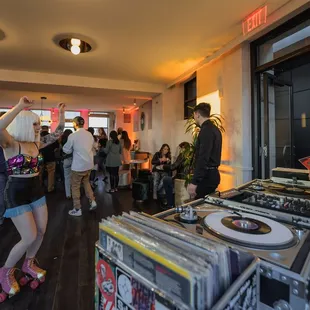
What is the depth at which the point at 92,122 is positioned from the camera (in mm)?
10492

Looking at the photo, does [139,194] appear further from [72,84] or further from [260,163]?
[72,84]

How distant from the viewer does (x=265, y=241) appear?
692 millimetres

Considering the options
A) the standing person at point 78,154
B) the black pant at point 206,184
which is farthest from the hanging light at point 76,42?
the black pant at point 206,184

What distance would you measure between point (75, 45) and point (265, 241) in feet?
10.6

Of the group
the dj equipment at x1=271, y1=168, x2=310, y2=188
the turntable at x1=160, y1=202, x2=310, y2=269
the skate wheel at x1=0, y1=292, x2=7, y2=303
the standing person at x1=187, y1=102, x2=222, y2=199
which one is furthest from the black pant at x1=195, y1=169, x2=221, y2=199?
the skate wheel at x1=0, y1=292, x2=7, y2=303

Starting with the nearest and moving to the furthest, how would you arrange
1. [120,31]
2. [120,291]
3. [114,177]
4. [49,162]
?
[120,291] < [120,31] < [49,162] < [114,177]

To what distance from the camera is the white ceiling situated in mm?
2281

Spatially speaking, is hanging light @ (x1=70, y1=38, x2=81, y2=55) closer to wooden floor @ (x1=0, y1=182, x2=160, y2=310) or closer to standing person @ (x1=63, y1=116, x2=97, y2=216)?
standing person @ (x1=63, y1=116, x2=97, y2=216)

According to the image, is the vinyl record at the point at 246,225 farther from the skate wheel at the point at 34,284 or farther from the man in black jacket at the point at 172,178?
the man in black jacket at the point at 172,178

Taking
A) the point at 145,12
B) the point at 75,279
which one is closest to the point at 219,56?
the point at 145,12

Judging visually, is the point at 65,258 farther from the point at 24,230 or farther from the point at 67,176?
the point at 67,176

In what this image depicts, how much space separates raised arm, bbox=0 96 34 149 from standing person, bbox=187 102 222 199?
143 cm

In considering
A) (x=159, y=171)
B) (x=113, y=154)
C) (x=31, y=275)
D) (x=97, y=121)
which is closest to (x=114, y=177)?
(x=113, y=154)

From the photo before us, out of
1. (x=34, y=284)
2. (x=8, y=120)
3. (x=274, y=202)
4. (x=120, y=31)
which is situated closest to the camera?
(x=274, y=202)
